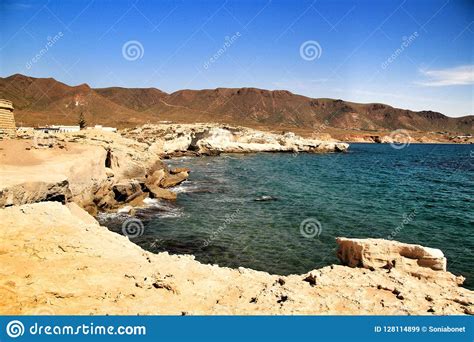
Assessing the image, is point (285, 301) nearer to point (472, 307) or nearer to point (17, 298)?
point (472, 307)

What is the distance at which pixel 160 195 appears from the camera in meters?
28.6

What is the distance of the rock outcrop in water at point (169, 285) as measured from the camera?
7.68 meters

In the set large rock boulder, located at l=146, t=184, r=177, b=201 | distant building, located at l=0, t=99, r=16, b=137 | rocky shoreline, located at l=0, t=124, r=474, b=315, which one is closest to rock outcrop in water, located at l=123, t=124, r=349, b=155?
distant building, located at l=0, t=99, r=16, b=137

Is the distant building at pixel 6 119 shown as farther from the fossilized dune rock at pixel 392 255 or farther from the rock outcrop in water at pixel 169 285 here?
the fossilized dune rock at pixel 392 255

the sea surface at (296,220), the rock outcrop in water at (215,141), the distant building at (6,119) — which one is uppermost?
the rock outcrop in water at (215,141)

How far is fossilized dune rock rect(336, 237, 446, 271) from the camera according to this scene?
987cm

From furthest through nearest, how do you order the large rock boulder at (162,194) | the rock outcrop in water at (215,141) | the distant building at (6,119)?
the rock outcrop in water at (215,141) → the large rock boulder at (162,194) → the distant building at (6,119)

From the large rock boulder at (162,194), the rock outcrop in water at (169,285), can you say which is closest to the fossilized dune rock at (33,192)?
the rock outcrop in water at (169,285)

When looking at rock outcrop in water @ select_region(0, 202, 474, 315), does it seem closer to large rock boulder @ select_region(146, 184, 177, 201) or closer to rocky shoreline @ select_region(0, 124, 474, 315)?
rocky shoreline @ select_region(0, 124, 474, 315)

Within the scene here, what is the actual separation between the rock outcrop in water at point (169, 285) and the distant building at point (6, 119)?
1952 cm

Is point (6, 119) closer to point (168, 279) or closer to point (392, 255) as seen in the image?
point (168, 279)

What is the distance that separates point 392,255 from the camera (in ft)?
33.6

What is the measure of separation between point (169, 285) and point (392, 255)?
641 centimetres

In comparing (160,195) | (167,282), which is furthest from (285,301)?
(160,195)
